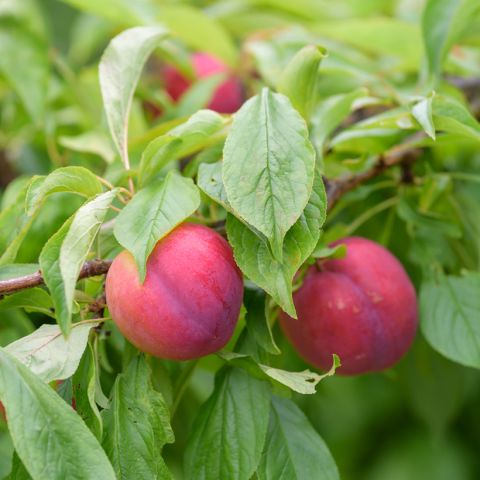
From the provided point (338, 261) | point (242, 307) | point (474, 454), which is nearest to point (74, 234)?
point (242, 307)

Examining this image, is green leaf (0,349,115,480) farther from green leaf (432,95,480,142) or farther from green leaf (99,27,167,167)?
green leaf (432,95,480,142)

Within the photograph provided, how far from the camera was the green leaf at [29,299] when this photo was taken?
2.25 ft

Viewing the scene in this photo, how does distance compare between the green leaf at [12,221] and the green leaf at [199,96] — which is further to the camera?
the green leaf at [199,96]

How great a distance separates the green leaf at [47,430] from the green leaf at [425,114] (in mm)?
358

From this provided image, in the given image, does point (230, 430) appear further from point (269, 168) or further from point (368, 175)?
point (368, 175)

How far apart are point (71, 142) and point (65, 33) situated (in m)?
1.68

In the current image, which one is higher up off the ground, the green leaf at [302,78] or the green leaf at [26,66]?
the green leaf at [302,78]

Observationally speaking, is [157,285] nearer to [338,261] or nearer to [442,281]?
[338,261]

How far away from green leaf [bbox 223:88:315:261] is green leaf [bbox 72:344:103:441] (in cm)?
16

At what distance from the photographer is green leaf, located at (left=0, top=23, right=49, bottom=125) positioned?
1073mm

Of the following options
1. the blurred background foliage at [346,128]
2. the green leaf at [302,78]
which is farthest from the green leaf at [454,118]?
the green leaf at [302,78]

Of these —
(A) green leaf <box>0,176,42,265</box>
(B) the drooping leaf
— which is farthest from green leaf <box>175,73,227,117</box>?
(B) the drooping leaf

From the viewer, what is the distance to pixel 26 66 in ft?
3.61

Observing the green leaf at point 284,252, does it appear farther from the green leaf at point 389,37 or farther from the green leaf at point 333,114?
the green leaf at point 389,37
